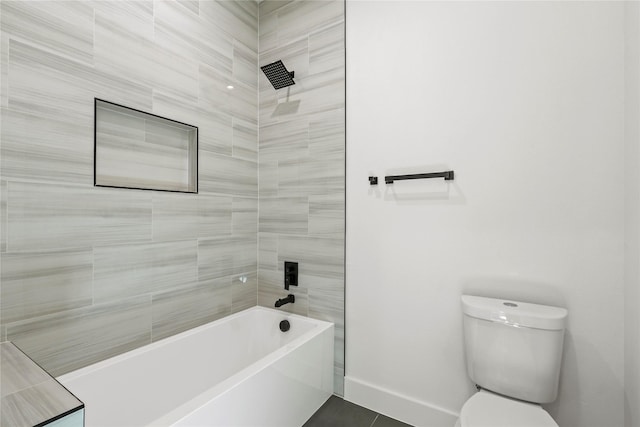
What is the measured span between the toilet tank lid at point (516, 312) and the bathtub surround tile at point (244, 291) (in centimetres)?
149

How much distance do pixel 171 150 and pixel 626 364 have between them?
249cm

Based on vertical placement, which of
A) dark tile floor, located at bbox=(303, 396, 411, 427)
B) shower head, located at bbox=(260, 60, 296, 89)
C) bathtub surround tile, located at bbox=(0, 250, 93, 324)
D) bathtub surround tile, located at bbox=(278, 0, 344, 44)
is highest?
bathtub surround tile, located at bbox=(278, 0, 344, 44)

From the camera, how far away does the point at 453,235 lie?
1.68 meters

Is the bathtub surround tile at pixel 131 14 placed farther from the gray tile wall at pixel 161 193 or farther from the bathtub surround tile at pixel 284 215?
the bathtub surround tile at pixel 284 215

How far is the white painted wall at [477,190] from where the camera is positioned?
1.37 meters

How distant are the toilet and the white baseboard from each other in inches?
15.8

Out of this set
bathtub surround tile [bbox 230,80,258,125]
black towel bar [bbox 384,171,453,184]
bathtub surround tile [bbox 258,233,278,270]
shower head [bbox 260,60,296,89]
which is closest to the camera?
black towel bar [bbox 384,171,453,184]

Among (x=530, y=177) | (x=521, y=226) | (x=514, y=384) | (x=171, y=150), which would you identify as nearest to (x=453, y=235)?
(x=521, y=226)

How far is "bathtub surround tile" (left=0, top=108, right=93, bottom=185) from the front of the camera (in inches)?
49.2

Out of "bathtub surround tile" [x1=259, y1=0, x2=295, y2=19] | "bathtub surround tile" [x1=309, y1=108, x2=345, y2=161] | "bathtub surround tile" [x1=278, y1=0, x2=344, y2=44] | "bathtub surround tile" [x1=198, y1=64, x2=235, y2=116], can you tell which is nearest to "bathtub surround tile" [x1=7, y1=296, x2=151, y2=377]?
"bathtub surround tile" [x1=198, y1=64, x2=235, y2=116]

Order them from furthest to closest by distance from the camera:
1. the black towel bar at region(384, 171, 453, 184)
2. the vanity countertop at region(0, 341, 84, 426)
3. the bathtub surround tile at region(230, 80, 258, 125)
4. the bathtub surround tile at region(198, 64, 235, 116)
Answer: the bathtub surround tile at region(230, 80, 258, 125)
the bathtub surround tile at region(198, 64, 235, 116)
the black towel bar at region(384, 171, 453, 184)
the vanity countertop at region(0, 341, 84, 426)

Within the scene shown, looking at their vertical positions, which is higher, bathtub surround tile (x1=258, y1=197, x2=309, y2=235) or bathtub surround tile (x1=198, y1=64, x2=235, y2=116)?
bathtub surround tile (x1=198, y1=64, x2=235, y2=116)

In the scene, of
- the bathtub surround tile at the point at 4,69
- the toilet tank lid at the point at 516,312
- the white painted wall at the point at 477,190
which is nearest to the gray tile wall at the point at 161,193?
the bathtub surround tile at the point at 4,69

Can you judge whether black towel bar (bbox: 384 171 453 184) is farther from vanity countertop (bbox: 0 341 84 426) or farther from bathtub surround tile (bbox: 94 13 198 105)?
vanity countertop (bbox: 0 341 84 426)
